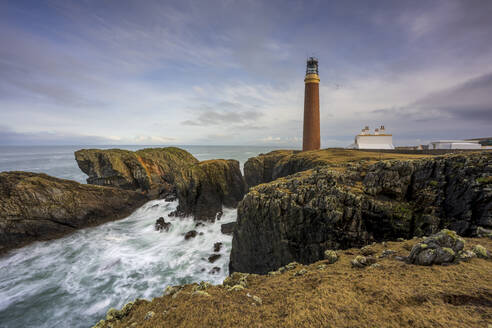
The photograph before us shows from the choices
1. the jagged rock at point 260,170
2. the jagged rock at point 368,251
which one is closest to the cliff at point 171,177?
the jagged rock at point 260,170

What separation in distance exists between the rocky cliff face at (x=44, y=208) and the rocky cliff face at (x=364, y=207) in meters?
26.7

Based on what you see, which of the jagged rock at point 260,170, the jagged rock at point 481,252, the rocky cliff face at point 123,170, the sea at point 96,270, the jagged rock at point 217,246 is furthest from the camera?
the jagged rock at point 260,170

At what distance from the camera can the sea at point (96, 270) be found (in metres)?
14.0

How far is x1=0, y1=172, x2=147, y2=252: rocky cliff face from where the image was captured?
22.4 metres

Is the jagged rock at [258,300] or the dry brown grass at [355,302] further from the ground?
the dry brown grass at [355,302]

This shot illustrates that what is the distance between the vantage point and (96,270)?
1803cm

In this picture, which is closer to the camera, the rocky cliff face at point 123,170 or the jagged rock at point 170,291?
the jagged rock at point 170,291

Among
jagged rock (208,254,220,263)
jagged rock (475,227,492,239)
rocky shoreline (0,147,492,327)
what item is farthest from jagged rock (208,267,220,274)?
jagged rock (475,227,492,239)

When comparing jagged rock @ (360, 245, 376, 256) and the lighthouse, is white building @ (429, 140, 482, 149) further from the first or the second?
jagged rock @ (360, 245, 376, 256)

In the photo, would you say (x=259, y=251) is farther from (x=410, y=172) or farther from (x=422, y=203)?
(x=410, y=172)

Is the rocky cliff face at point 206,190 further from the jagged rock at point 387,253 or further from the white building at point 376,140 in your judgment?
the white building at point 376,140

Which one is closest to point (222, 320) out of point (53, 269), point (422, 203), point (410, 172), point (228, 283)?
point (228, 283)

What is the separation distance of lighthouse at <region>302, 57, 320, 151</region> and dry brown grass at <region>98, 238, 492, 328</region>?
32104 mm

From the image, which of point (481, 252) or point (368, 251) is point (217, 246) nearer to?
point (368, 251)
